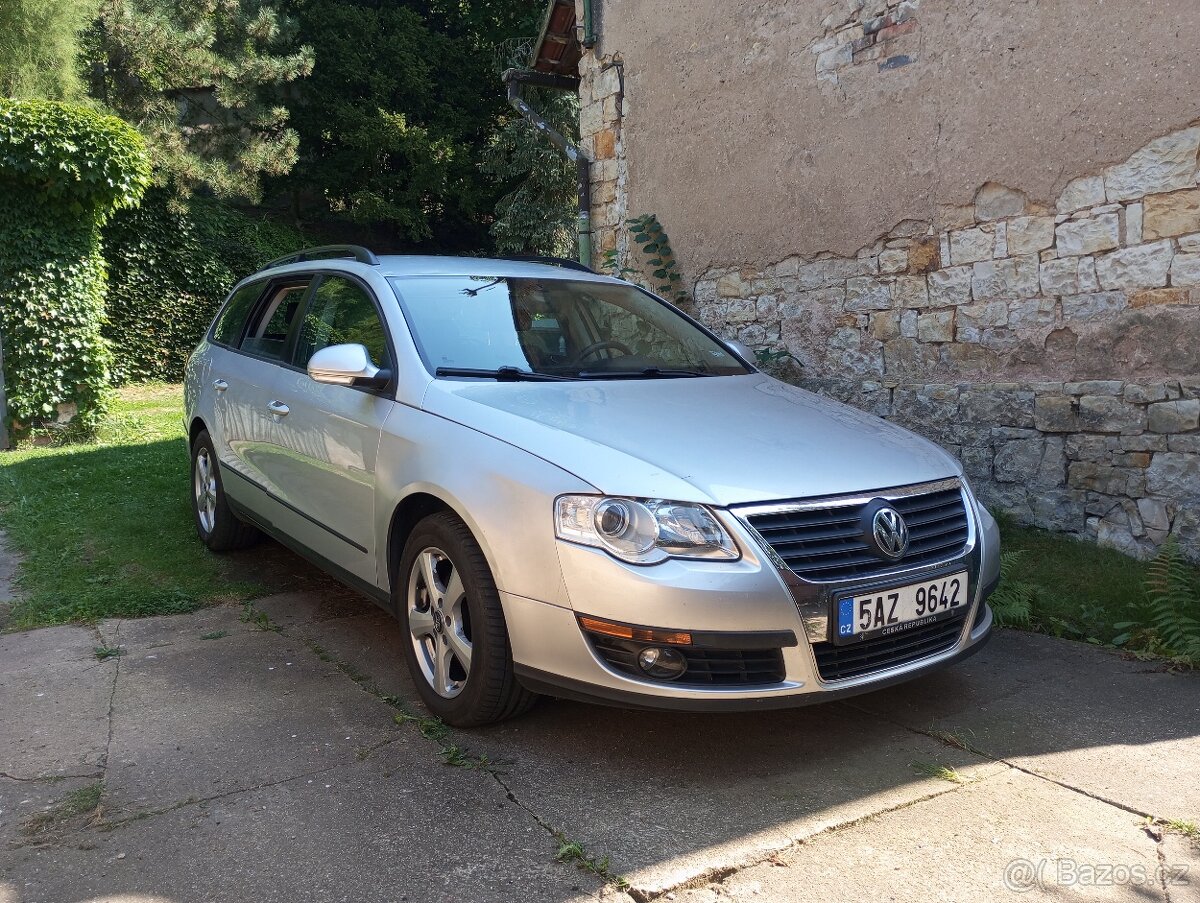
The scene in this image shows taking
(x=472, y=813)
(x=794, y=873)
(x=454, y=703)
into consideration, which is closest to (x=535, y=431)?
(x=454, y=703)

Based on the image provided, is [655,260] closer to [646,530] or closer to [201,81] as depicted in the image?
[646,530]

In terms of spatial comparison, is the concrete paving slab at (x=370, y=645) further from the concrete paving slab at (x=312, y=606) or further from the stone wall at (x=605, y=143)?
the stone wall at (x=605, y=143)

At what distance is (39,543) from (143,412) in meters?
7.02

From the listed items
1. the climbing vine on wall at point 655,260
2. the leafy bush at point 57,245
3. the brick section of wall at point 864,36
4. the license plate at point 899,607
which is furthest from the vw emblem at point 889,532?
the leafy bush at point 57,245

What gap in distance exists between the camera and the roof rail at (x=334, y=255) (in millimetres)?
4503

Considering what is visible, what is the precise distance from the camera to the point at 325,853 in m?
2.58

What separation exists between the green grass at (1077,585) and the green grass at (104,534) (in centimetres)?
394

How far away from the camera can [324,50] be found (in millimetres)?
25344

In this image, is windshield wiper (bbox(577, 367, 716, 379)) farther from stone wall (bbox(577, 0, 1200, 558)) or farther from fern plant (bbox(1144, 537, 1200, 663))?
stone wall (bbox(577, 0, 1200, 558))

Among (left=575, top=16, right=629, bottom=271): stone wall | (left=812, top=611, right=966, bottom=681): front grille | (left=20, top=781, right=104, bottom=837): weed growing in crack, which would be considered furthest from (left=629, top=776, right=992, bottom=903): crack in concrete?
(left=575, top=16, right=629, bottom=271): stone wall

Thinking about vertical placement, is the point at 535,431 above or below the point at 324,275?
below

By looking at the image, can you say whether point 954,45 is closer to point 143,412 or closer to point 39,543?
point 39,543

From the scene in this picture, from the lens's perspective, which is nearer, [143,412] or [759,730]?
[759,730]

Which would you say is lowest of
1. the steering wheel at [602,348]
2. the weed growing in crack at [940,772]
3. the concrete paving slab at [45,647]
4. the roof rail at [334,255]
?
the weed growing in crack at [940,772]
